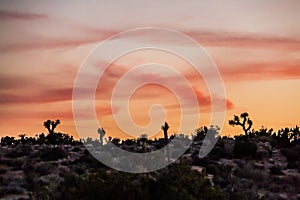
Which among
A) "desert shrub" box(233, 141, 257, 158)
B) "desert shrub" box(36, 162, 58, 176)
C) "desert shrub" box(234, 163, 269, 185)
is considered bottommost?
"desert shrub" box(234, 163, 269, 185)

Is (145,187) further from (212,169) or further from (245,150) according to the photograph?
(245,150)

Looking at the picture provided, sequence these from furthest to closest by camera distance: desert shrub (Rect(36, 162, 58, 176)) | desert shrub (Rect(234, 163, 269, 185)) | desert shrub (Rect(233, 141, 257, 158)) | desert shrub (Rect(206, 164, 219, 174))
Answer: desert shrub (Rect(233, 141, 257, 158)) < desert shrub (Rect(206, 164, 219, 174)) < desert shrub (Rect(36, 162, 58, 176)) < desert shrub (Rect(234, 163, 269, 185))

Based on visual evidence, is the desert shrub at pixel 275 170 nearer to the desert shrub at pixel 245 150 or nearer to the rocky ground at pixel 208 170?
the rocky ground at pixel 208 170

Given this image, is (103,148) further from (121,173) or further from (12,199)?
(121,173)

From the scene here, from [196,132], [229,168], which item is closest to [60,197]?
[229,168]

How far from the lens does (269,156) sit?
49.0 m

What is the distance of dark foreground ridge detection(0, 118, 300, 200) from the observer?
787 inches

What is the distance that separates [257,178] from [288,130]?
25047 millimetres

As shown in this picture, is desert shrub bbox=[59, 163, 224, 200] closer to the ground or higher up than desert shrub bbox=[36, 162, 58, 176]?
closer to the ground

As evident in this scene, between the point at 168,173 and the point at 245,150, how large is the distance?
29507mm

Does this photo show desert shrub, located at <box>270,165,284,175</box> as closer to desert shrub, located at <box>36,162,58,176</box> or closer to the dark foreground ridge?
the dark foreground ridge

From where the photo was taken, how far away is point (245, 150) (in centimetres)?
4878

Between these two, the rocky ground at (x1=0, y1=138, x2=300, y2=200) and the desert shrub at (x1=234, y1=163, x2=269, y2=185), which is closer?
the rocky ground at (x1=0, y1=138, x2=300, y2=200)

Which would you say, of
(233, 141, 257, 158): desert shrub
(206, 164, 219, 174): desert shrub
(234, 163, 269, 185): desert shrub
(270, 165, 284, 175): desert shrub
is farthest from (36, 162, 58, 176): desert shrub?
(233, 141, 257, 158): desert shrub
